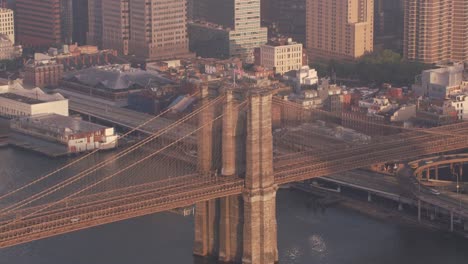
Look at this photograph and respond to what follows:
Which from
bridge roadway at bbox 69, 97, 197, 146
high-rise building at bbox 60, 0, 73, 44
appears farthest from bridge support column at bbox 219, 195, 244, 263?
high-rise building at bbox 60, 0, 73, 44

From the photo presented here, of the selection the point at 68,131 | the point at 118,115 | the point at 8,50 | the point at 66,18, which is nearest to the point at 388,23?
the point at 66,18

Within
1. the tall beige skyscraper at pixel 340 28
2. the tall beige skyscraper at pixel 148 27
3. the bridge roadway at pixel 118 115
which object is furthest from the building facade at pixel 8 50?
the tall beige skyscraper at pixel 340 28

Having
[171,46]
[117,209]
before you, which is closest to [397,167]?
[117,209]

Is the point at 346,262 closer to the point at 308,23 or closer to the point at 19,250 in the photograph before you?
the point at 19,250

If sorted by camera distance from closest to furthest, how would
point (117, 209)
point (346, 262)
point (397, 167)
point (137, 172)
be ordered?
point (117, 209) → point (346, 262) → point (137, 172) → point (397, 167)

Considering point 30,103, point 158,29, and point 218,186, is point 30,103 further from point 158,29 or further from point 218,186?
point 218,186

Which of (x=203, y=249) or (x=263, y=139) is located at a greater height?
(x=263, y=139)

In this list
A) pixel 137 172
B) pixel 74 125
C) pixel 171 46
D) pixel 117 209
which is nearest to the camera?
pixel 117 209

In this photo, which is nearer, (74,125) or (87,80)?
(74,125)
